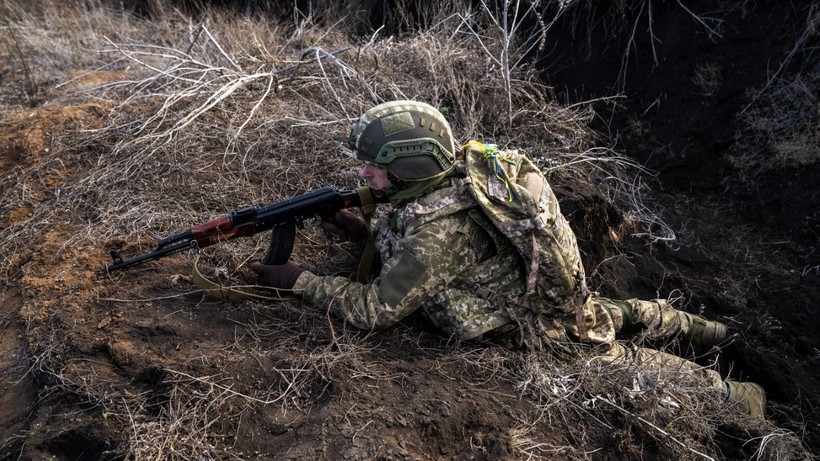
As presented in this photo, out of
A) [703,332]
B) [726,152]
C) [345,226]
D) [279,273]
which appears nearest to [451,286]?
[345,226]

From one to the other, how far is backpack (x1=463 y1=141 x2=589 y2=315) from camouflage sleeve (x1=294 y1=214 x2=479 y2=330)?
0.19 metres

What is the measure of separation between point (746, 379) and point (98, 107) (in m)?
4.94

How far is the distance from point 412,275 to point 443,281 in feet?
0.50

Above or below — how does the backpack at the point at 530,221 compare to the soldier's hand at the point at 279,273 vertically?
above

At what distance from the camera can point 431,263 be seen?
2932 mm

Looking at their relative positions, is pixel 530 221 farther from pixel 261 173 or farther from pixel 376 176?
pixel 261 173

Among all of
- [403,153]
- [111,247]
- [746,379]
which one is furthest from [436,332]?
[746,379]

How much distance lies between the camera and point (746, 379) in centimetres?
419

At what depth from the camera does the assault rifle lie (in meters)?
3.17

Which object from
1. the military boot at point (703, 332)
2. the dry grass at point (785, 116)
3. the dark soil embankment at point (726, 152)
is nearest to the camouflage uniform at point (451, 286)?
the military boot at point (703, 332)

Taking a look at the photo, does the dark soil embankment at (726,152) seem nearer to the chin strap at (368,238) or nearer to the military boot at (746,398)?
the military boot at (746,398)

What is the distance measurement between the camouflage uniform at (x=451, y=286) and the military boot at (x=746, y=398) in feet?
0.42

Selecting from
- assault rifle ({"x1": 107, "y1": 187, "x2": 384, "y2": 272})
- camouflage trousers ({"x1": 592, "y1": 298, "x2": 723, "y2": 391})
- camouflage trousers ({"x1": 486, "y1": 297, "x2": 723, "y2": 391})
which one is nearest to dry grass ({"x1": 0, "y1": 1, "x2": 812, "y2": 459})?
camouflage trousers ({"x1": 486, "y1": 297, "x2": 723, "y2": 391})

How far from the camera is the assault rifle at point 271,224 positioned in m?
3.17
